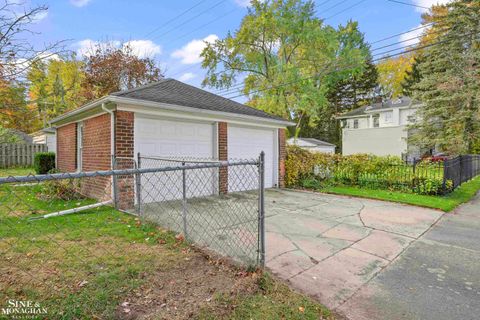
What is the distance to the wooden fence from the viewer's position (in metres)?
15.2

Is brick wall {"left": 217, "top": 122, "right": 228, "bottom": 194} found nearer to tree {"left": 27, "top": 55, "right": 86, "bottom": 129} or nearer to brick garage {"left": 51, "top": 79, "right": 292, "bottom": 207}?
brick garage {"left": 51, "top": 79, "right": 292, "bottom": 207}

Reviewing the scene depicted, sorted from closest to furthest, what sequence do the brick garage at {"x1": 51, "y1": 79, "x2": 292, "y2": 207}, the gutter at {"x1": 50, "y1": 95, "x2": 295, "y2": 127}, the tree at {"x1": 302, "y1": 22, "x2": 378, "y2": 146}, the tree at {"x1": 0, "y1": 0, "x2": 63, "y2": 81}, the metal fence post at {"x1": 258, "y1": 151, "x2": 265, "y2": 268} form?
the metal fence post at {"x1": 258, "y1": 151, "x2": 265, "y2": 268}, the tree at {"x1": 0, "y1": 0, "x2": 63, "y2": 81}, the gutter at {"x1": 50, "y1": 95, "x2": 295, "y2": 127}, the brick garage at {"x1": 51, "y1": 79, "x2": 292, "y2": 207}, the tree at {"x1": 302, "y1": 22, "x2": 378, "y2": 146}

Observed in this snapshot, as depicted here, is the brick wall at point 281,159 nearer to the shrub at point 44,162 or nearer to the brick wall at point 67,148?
the brick wall at point 67,148

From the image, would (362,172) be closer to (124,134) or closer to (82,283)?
(124,134)

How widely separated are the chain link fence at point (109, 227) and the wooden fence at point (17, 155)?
35.5 feet

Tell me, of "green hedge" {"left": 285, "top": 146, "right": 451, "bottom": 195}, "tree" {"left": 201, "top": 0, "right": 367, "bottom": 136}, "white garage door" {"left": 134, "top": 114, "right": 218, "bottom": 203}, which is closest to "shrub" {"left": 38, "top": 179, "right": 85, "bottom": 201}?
"white garage door" {"left": 134, "top": 114, "right": 218, "bottom": 203}

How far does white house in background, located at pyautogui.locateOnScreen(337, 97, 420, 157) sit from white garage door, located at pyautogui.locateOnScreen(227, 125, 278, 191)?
17118mm

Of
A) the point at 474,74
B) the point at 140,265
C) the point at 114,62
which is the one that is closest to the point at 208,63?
the point at 114,62

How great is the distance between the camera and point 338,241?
4238mm

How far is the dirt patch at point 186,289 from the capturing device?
2209 mm

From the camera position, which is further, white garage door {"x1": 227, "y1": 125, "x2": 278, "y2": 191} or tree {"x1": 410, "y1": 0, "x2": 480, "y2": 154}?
tree {"x1": 410, "y1": 0, "x2": 480, "y2": 154}

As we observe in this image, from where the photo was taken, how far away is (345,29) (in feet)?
81.3

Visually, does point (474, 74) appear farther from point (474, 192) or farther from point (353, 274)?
point (353, 274)

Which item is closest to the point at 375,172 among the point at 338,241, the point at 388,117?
the point at 338,241
